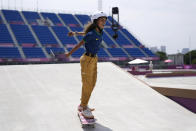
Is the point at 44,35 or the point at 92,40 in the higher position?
the point at 44,35

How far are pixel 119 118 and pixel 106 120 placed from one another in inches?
10.2

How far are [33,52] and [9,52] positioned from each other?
9.82 ft

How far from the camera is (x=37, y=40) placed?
109 ft

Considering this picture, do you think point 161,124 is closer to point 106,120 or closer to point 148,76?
point 106,120

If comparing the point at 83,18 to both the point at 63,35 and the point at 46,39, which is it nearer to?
the point at 63,35

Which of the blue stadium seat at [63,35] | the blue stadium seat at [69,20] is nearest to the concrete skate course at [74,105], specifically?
Result: the blue stadium seat at [63,35]

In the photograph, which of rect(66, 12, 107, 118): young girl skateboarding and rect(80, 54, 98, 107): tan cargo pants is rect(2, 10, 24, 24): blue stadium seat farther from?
rect(80, 54, 98, 107): tan cargo pants

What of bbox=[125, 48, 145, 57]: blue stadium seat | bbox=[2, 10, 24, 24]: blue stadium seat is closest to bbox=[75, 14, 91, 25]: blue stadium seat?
bbox=[125, 48, 145, 57]: blue stadium seat

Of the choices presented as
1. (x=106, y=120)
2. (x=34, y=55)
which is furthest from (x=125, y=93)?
(x=34, y=55)

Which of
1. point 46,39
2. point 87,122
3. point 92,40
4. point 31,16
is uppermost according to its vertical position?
point 31,16

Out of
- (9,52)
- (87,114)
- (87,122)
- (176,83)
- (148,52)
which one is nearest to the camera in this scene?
(87,122)

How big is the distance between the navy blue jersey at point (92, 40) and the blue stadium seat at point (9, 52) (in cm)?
2652

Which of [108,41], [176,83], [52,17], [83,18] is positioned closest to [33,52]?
[52,17]

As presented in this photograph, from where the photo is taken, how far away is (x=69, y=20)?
134 ft
